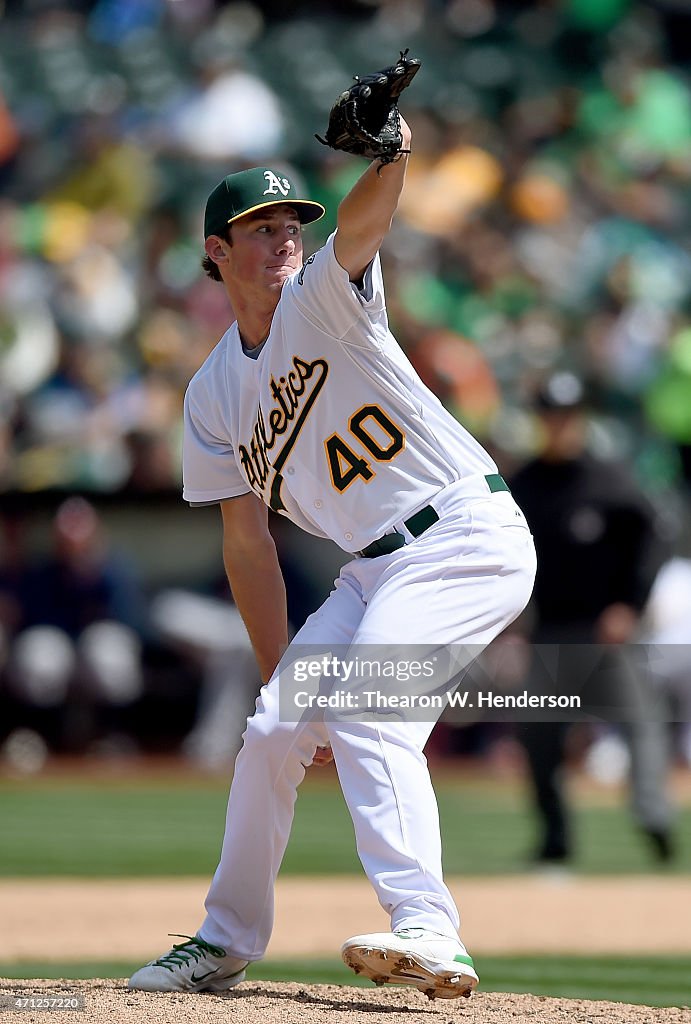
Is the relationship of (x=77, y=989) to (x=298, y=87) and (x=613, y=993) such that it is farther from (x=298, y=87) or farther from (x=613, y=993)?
(x=298, y=87)

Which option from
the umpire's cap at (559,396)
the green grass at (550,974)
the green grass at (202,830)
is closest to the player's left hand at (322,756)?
the green grass at (550,974)

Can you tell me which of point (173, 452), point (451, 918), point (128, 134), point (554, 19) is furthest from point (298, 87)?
point (451, 918)

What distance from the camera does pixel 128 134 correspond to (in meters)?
13.2

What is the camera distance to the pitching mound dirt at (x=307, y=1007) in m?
3.50

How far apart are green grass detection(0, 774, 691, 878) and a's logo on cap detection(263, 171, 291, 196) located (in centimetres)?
406

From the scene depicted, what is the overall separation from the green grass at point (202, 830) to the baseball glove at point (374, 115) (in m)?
4.56

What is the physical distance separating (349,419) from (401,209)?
9148 mm

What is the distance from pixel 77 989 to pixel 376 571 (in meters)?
1.35

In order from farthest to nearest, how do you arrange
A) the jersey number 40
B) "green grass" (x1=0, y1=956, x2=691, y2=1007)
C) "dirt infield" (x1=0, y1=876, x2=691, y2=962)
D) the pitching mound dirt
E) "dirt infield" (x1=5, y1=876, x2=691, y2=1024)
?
1. "dirt infield" (x1=0, y1=876, x2=691, y2=962)
2. "green grass" (x1=0, y1=956, x2=691, y2=1007)
3. the jersey number 40
4. "dirt infield" (x1=5, y1=876, x2=691, y2=1024)
5. the pitching mound dirt

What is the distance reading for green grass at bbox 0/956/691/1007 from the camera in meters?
4.74

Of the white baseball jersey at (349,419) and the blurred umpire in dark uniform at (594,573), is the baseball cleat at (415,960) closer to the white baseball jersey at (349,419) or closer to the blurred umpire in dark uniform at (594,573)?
the white baseball jersey at (349,419)

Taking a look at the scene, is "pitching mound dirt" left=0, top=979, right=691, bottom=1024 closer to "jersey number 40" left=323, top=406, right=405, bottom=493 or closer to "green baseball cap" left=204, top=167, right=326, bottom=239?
"jersey number 40" left=323, top=406, right=405, bottom=493

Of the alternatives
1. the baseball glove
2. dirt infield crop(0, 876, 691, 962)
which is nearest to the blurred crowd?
dirt infield crop(0, 876, 691, 962)

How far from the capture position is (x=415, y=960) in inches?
130
